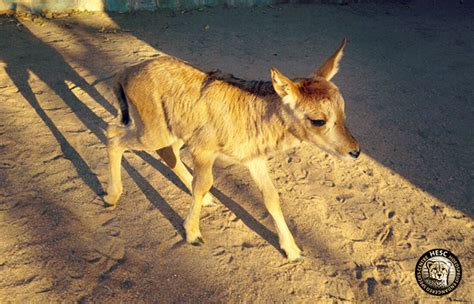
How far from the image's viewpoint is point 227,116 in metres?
3.78

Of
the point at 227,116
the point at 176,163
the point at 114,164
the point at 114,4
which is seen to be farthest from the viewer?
the point at 114,4

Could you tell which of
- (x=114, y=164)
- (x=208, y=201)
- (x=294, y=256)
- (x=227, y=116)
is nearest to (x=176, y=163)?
(x=208, y=201)

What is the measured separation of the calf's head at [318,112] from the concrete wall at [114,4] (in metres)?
8.04

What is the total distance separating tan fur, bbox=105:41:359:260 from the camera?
3.40 meters

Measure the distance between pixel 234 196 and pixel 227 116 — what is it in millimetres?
1400

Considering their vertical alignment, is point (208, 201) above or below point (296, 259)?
above

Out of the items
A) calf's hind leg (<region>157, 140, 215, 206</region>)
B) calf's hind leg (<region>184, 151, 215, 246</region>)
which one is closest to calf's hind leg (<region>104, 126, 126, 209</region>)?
calf's hind leg (<region>157, 140, 215, 206</region>)

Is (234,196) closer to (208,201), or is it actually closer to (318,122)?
(208,201)

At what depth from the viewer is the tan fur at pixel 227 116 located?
340cm

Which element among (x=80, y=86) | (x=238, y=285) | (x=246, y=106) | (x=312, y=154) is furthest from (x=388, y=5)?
(x=238, y=285)

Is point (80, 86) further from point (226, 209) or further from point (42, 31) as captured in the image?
point (226, 209)

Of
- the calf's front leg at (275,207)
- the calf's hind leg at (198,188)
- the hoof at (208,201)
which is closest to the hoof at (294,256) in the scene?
the calf's front leg at (275,207)

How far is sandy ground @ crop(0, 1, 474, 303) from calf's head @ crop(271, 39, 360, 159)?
130cm

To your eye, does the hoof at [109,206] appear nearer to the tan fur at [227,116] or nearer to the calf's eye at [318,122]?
the tan fur at [227,116]
